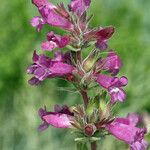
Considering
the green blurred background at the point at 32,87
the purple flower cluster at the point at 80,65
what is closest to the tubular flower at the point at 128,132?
the purple flower cluster at the point at 80,65

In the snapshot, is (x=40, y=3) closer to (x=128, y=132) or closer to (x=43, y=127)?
(x=43, y=127)

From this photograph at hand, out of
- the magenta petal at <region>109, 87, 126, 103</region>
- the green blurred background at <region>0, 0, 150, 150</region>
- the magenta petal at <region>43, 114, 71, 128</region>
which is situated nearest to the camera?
the magenta petal at <region>109, 87, 126, 103</region>

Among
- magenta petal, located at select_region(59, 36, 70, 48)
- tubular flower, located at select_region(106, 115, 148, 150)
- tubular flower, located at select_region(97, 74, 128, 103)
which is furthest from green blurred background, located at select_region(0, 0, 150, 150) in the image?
magenta petal, located at select_region(59, 36, 70, 48)

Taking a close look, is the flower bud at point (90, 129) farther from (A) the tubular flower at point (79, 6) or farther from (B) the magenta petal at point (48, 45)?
(A) the tubular flower at point (79, 6)

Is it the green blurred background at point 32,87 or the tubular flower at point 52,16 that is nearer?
the tubular flower at point 52,16

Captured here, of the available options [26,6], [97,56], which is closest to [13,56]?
[26,6]

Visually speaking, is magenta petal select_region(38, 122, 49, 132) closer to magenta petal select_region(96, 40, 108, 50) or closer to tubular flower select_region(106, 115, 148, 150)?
tubular flower select_region(106, 115, 148, 150)

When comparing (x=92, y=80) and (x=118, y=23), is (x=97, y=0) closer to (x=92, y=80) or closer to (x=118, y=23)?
(x=118, y=23)
